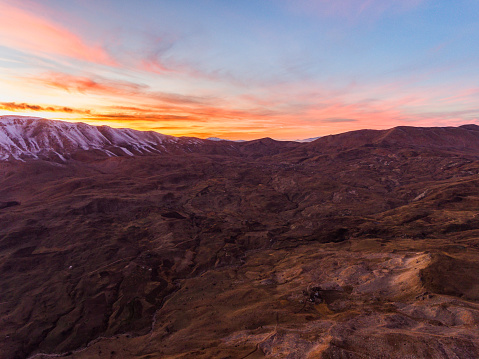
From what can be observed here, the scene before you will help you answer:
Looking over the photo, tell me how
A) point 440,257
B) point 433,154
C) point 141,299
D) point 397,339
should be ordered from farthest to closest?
point 433,154 → point 141,299 → point 440,257 → point 397,339

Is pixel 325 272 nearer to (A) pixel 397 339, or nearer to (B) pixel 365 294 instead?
(B) pixel 365 294

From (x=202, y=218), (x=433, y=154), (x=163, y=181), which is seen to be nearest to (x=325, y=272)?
(x=202, y=218)

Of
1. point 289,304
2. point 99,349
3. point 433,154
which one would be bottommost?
point 99,349

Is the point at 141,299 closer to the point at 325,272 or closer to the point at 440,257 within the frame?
the point at 325,272

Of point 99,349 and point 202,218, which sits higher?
point 202,218

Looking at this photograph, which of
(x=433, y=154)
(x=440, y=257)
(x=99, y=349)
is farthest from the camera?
(x=433, y=154)

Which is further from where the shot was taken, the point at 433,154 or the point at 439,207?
the point at 433,154
